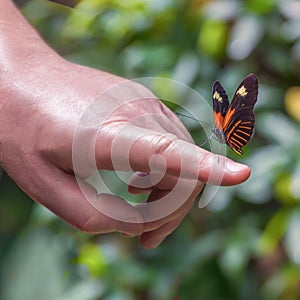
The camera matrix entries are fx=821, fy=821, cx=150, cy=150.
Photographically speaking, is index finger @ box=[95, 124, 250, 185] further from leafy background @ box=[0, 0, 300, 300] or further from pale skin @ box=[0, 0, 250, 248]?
leafy background @ box=[0, 0, 300, 300]

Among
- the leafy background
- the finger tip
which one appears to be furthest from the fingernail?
the leafy background

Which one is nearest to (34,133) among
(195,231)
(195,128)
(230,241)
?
(195,128)

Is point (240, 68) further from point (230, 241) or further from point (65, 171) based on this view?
point (65, 171)

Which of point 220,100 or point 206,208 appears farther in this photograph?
point 206,208

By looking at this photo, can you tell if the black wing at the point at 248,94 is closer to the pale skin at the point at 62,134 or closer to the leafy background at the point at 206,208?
the pale skin at the point at 62,134

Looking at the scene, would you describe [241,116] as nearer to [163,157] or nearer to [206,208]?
[163,157]

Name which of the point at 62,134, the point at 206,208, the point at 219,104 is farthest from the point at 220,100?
the point at 206,208
